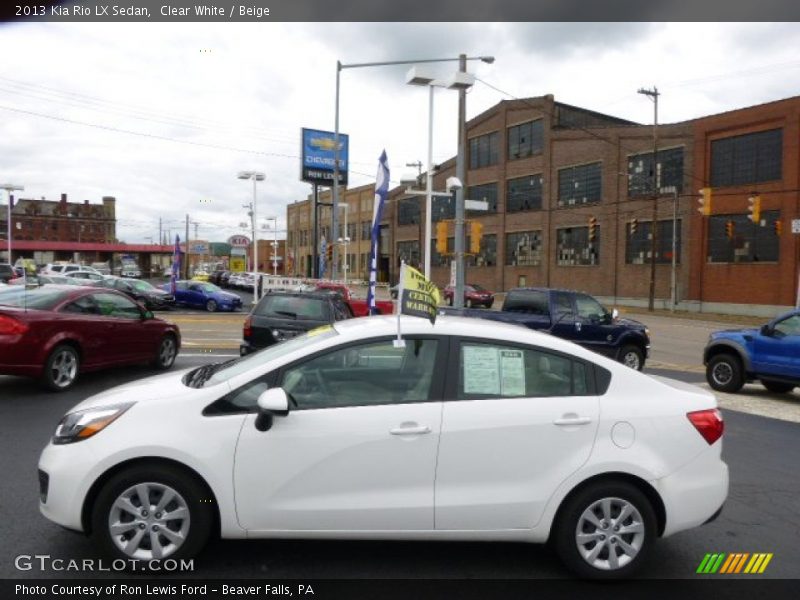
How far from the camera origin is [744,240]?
3969 centimetres

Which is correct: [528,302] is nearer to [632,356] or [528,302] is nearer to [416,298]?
[632,356]

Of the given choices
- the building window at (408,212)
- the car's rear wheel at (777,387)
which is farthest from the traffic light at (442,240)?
the building window at (408,212)

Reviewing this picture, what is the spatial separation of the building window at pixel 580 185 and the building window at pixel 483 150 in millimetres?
9110

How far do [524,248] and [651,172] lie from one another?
1379cm

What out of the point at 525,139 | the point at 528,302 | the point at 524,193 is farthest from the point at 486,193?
the point at 528,302

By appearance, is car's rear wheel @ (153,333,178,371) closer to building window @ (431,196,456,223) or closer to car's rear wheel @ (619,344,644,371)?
car's rear wheel @ (619,344,644,371)

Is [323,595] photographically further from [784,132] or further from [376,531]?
[784,132]

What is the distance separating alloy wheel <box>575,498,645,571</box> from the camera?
3863mm

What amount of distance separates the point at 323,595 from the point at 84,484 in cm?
151

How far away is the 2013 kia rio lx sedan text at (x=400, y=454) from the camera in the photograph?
146 inches

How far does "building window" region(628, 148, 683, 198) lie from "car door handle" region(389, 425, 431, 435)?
44.6 metres

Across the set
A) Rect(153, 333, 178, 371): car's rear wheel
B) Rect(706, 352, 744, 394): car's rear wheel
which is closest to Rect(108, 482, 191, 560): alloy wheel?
Rect(153, 333, 178, 371): car's rear wheel

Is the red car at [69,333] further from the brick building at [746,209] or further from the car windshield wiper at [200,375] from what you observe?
the brick building at [746,209]

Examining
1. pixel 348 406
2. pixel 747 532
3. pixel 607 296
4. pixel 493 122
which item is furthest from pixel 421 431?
pixel 493 122
